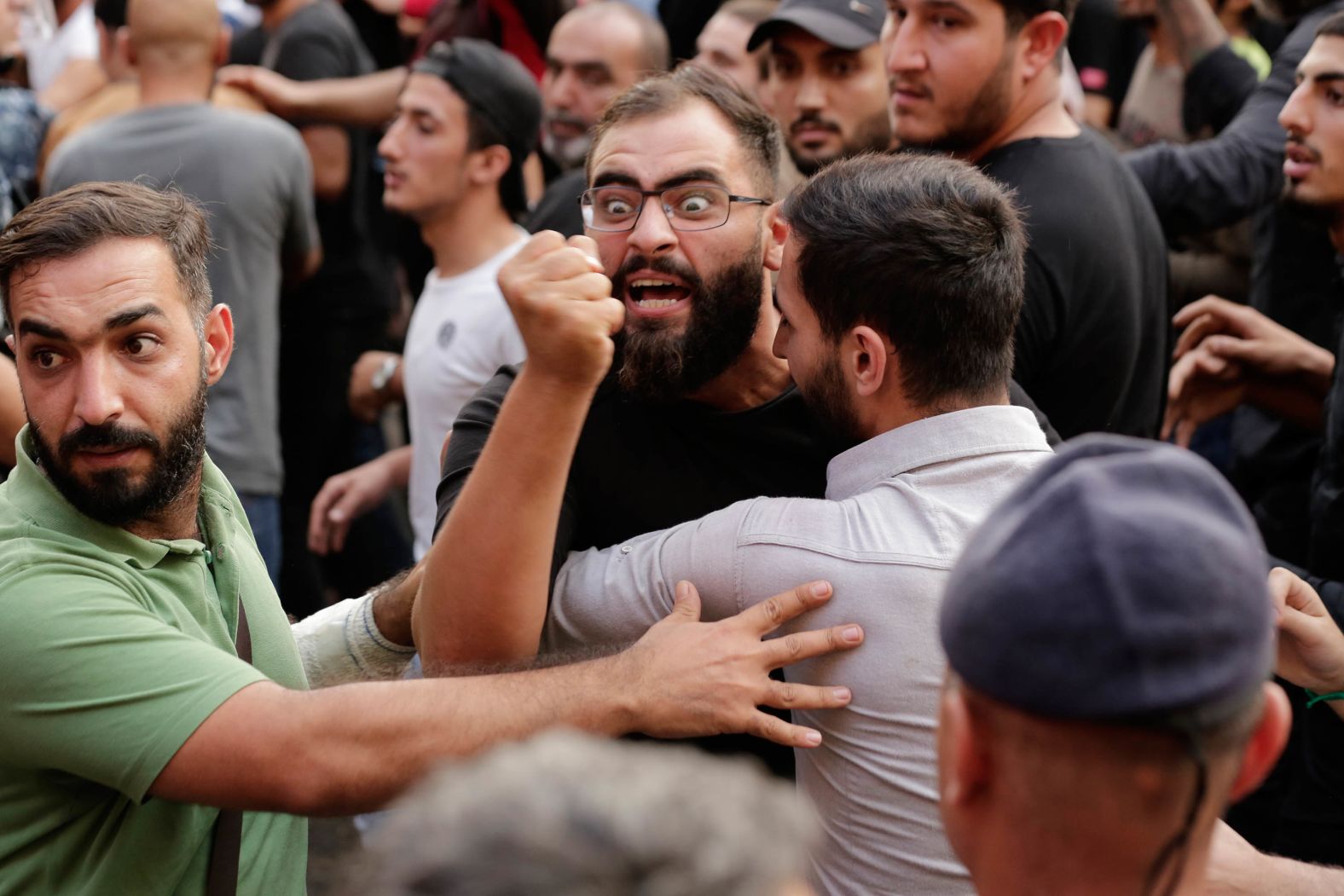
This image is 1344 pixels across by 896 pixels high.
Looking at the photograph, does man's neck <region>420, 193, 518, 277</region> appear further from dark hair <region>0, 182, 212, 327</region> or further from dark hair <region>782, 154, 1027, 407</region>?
dark hair <region>782, 154, 1027, 407</region>

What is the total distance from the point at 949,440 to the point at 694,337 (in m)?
0.67

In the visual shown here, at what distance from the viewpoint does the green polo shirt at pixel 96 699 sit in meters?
1.86

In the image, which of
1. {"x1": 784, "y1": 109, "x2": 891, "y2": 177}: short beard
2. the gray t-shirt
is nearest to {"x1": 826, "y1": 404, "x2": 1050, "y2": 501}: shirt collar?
{"x1": 784, "y1": 109, "x2": 891, "y2": 177}: short beard

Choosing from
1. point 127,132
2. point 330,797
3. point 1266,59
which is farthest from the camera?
point 1266,59

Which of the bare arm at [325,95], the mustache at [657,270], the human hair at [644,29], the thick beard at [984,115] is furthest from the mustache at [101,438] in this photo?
the bare arm at [325,95]

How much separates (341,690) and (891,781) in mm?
783

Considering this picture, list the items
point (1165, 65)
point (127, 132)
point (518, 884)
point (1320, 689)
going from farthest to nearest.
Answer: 1. point (1165, 65)
2. point (127, 132)
3. point (1320, 689)
4. point (518, 884)

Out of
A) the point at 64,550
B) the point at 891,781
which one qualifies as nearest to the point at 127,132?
the point at 64,550

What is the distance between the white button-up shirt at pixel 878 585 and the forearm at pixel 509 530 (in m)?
0.21

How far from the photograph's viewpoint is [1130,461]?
1.29m

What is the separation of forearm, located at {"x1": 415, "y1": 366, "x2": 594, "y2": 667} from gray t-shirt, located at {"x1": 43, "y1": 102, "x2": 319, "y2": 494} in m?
3.12

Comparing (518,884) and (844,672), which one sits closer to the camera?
(518,884)

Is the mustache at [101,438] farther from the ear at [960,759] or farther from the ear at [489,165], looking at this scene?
the ear at [489,165]

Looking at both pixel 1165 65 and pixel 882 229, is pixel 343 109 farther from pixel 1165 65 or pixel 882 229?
pixel 882 229
